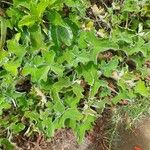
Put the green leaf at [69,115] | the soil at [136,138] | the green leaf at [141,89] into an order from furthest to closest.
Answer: the soil at [136,138]
the green leaf at [141,89]
the green leaf at [69,115]

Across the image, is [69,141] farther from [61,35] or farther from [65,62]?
[61,35]

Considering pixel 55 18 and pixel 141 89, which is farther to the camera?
pixel 141 89

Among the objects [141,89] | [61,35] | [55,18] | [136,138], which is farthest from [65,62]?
[136,138]

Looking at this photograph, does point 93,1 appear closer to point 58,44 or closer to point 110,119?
point 58,44

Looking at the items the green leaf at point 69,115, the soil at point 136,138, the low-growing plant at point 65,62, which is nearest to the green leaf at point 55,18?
the low-growing plant at point 65,62

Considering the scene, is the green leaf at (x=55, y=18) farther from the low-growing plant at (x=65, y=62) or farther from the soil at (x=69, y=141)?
the soil at (x=69, y=141)

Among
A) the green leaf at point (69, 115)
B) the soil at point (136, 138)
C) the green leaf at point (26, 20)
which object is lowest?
the soil at point (136, 138)

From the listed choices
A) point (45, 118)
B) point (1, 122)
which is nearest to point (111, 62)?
point (45, 118)

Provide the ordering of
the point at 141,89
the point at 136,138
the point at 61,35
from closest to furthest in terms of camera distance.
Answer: the point at 61,35 → the point at 141,89 → the point at 136,138

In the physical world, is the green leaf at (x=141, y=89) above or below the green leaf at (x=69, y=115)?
below
